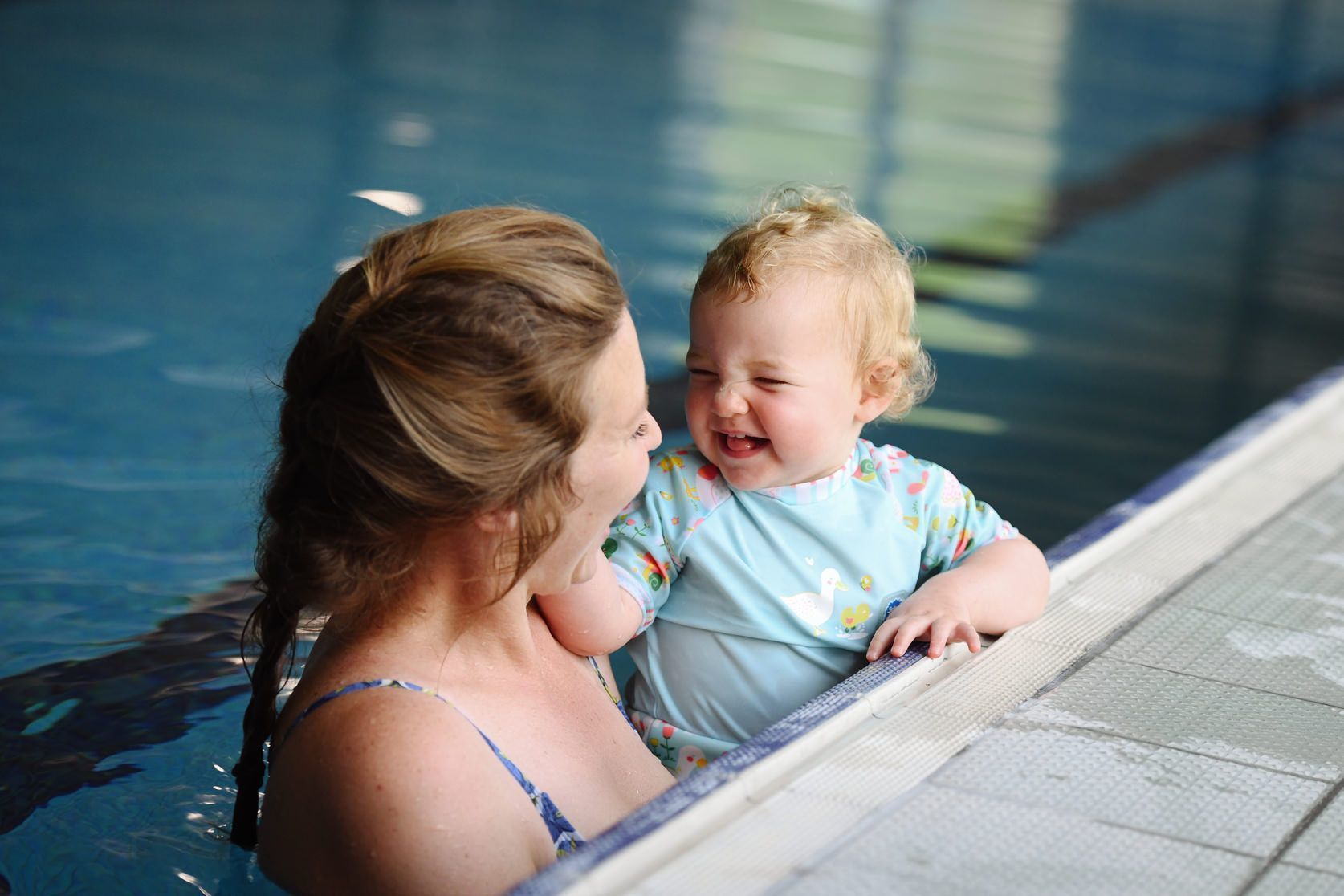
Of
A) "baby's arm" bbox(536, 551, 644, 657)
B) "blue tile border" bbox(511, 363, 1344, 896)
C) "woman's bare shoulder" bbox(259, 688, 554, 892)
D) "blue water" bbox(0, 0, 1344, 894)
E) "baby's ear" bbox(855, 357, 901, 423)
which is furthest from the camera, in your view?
"blue water" bbox(0, 0, 1344, 894)

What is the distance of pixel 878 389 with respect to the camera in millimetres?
2193

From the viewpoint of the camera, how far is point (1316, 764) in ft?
5.69

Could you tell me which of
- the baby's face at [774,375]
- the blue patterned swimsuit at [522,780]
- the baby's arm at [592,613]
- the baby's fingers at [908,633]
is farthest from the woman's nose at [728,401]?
the blue patterned swimsuit at [522,780]

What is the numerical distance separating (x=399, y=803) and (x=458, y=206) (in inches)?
180

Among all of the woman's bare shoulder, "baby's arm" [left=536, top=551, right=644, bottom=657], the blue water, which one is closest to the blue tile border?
the woman's bare shoulder

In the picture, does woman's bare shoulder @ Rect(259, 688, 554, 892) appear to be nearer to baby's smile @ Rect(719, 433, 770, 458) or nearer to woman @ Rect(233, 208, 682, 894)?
woman @ Rect(233, 208, 682, 894)

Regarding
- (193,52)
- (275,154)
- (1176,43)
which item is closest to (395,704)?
(275,154)

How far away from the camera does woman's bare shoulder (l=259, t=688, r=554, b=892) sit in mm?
1478

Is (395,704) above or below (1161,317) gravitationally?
above

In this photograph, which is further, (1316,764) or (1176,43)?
(1176,43)

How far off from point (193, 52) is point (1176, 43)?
878cm

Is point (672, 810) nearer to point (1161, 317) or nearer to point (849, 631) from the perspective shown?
point (849, 631)

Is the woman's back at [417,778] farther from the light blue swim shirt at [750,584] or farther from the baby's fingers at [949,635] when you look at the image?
the baby's fingers at [949,635]

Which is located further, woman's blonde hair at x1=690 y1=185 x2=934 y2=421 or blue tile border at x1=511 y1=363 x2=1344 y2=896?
woman's blonde hair at x1=690 y1=185 x2=934 y2=421
